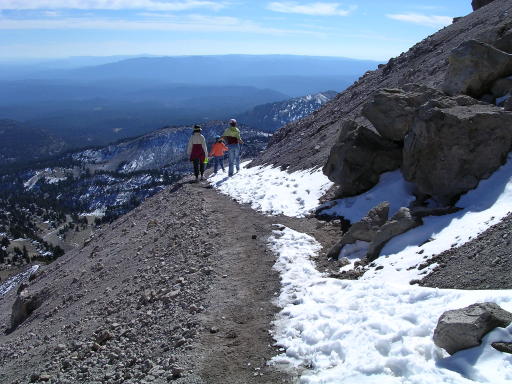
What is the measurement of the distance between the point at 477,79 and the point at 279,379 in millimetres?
13976

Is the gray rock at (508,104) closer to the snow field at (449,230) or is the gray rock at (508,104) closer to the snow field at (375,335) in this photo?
the snow field at (449,230)

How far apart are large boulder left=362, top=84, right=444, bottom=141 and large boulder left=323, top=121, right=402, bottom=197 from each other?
46 centimetres

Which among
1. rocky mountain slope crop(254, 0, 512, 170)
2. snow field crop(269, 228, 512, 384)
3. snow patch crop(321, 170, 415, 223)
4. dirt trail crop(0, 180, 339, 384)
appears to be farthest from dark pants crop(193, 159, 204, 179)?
snow field crop(269, 228, 512, 384)

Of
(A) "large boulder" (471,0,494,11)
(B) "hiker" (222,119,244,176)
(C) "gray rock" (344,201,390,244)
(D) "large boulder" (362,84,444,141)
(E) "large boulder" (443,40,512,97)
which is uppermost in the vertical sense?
(A) "large boulder" (471,0,494,11)

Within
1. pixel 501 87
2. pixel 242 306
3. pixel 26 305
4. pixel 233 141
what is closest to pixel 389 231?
pixel 242 306

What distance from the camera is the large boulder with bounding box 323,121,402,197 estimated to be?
17.5 meters

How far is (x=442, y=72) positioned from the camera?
2516cm

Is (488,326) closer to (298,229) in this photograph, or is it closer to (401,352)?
(401,352)

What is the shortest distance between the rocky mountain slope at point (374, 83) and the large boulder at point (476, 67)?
21.9 ft

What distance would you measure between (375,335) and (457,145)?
7859 mm

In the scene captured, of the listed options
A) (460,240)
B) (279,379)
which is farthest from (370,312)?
(460,240)

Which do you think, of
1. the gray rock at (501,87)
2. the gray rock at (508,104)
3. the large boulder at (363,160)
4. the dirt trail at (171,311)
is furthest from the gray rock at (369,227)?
the gray rock at (501,87)

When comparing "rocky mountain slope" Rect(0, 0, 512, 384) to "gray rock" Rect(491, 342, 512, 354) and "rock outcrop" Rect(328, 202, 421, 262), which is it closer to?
"rock outcrop" Rect(328, 202, 421, 262)

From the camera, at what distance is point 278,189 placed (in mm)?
22750
